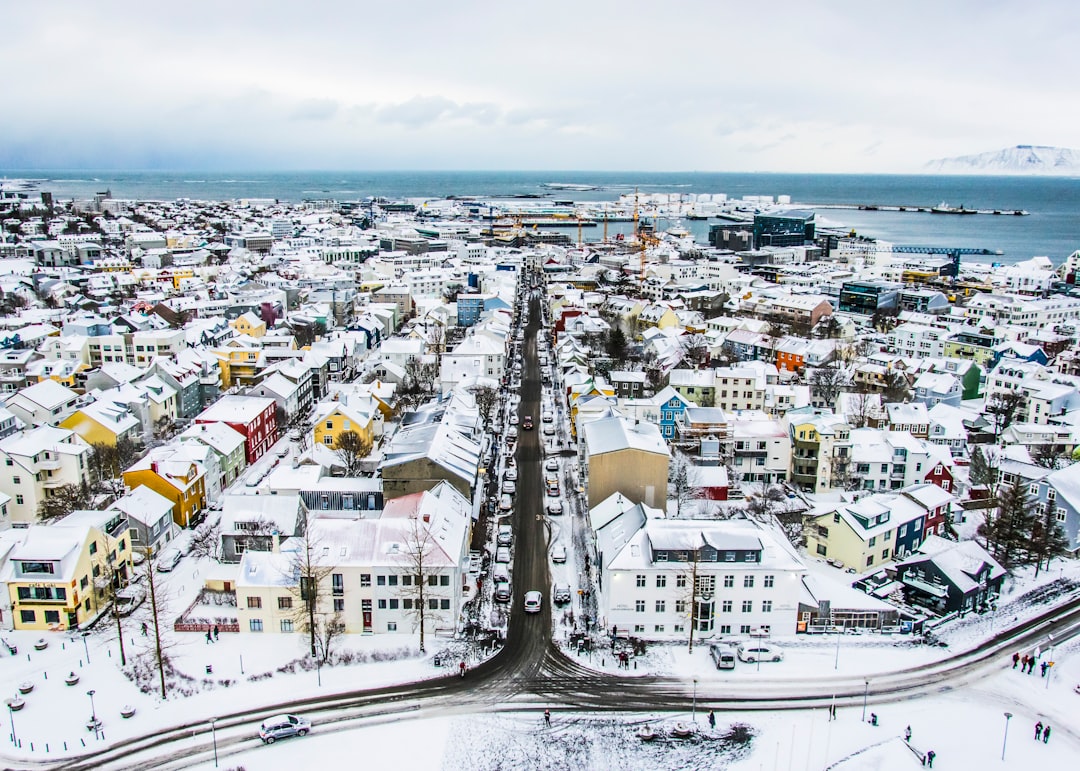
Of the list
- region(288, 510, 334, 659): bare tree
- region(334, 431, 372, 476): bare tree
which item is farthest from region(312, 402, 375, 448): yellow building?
region(288, 510, 334, 659): bare tree

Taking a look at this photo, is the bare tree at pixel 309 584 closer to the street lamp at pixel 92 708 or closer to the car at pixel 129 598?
the street lamp at pixel 92 708

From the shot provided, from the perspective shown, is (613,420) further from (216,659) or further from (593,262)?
(593,262)

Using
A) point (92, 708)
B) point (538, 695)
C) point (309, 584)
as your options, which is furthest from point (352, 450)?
point (538, 695)

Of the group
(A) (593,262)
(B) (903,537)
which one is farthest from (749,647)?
(A) (593,262)

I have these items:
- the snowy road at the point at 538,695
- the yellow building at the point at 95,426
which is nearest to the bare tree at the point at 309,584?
the snowy road at the point at 538,695

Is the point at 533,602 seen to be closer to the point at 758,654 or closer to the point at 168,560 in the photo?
the point at 758,654
